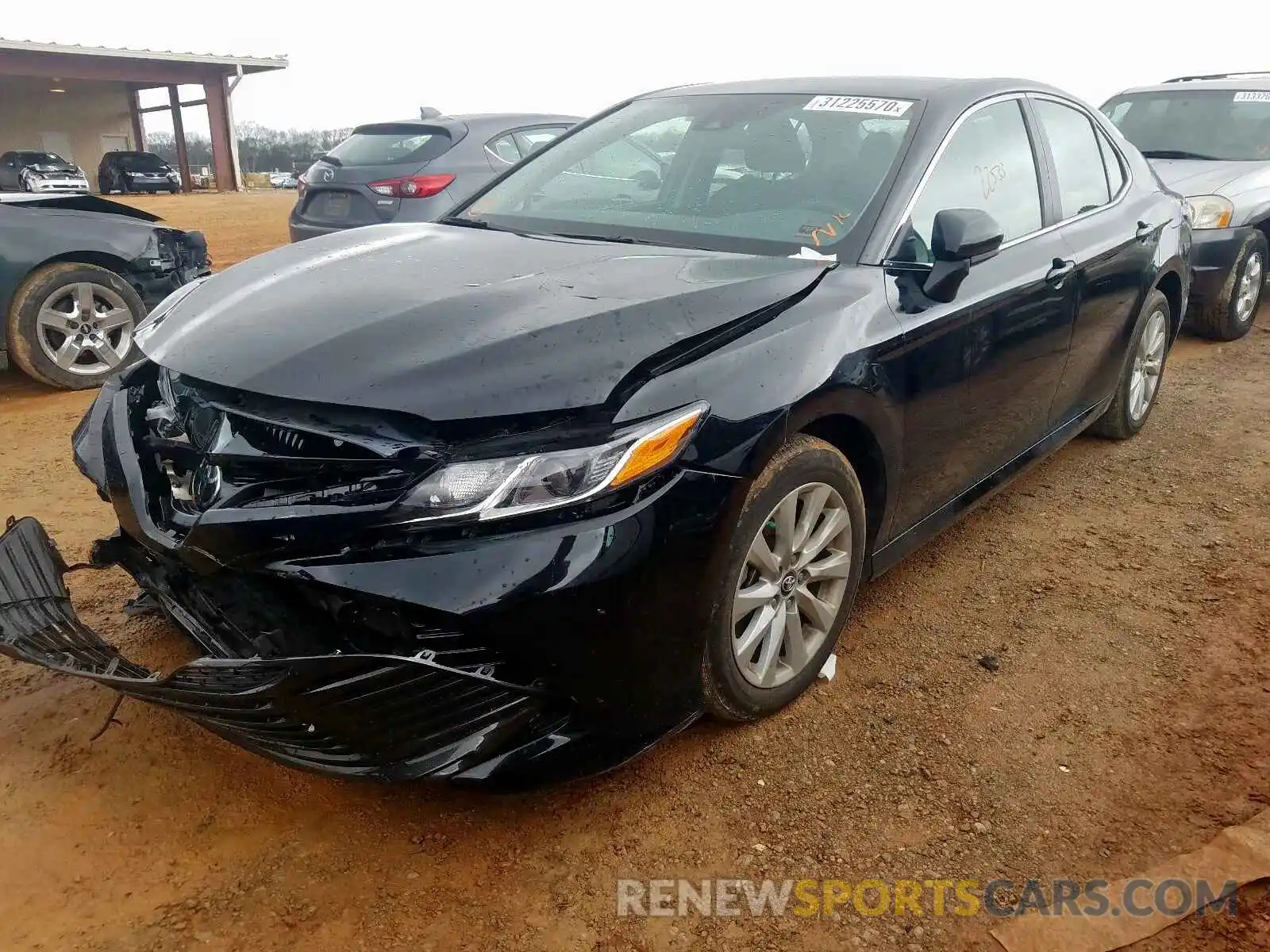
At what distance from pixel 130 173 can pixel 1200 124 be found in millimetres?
26518

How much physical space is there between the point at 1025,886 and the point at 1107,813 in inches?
14.2

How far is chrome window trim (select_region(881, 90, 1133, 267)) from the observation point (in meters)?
2.74

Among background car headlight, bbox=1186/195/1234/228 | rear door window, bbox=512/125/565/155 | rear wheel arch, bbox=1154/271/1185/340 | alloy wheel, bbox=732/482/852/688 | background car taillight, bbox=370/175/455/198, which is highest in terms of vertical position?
rear door window, bbox=512/125/565/155

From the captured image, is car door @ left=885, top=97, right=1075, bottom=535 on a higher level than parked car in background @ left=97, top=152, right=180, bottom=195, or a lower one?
higher

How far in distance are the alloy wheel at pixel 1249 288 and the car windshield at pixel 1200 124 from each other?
100 cm

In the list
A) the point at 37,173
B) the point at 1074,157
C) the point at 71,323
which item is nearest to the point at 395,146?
the point at 71,323

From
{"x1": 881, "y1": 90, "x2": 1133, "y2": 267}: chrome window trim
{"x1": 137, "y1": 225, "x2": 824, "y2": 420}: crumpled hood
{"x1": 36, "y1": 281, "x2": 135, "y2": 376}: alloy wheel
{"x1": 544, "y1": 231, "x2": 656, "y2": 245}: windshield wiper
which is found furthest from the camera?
{"x1": 36, "y1": 281, "x2": 135, "y2": 376}: alloy wheel

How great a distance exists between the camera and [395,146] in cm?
718

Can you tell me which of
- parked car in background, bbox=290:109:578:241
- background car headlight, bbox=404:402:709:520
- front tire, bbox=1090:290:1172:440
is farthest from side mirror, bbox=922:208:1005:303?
parked car in background, bbox=290:109:578:241

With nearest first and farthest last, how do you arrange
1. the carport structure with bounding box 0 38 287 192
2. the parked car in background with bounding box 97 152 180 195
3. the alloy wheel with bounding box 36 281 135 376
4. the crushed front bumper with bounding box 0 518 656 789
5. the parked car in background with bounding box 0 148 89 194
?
the crushed front bumper with bounding box 0 518 656 789
the alloy wheel with bounding box 36 281 135 376
the parked car in background with bounding box 0 148 89 194
the parked car in background with bounding box 97 152 180 195
the carport structure with bounding box 0 38 287 192

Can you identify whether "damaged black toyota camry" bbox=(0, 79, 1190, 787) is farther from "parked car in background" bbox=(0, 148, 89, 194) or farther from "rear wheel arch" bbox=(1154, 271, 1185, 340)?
"parked car in background" bbox=(0, 148, 89, 194)

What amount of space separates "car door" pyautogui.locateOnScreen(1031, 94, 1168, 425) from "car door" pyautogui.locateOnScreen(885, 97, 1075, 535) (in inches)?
6.3

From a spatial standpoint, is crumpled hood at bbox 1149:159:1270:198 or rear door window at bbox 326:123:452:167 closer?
crumpled hood at bbox 1149:159:1270:198

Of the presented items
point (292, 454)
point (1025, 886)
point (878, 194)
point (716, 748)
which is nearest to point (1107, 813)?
point (1025, 886)
